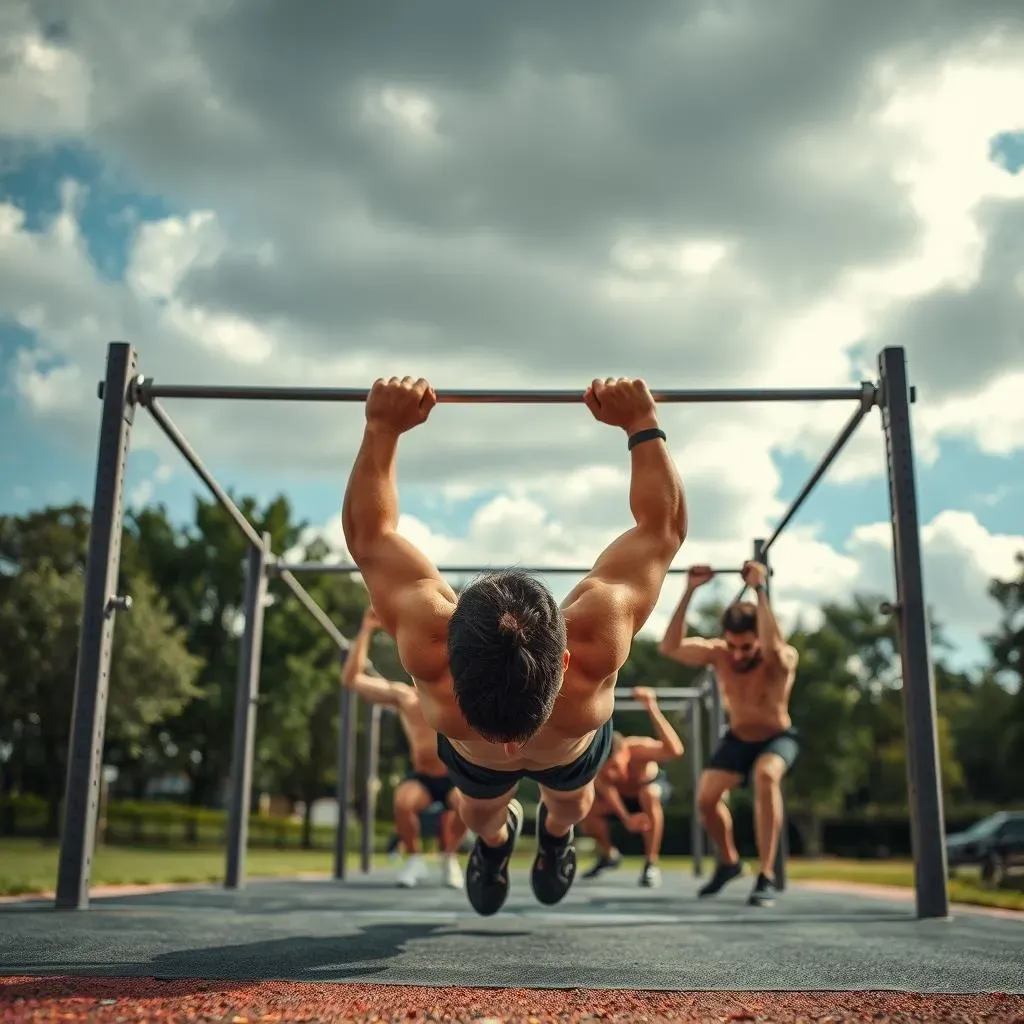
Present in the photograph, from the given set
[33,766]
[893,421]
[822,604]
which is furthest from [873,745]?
[893,421]

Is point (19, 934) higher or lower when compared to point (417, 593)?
lower

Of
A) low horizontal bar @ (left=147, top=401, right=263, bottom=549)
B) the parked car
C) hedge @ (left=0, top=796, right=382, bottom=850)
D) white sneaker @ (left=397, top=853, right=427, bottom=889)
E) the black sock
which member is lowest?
hedge @ (left=0, top=796, right=382, bottom=850)

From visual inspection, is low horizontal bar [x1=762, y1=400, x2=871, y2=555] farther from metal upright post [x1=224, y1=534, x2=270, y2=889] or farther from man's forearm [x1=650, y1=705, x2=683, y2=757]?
metal upright post [x1=224, y1=534, x2=270, y2=889]

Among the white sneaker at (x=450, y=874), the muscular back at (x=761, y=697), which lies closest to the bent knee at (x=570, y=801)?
the muscular back at (x=761, y=697)

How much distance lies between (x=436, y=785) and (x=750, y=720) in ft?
9.59

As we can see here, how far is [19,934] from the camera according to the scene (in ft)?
10.2

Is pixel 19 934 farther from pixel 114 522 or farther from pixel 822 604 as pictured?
pixel 822 604

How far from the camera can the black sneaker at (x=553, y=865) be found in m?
3.82

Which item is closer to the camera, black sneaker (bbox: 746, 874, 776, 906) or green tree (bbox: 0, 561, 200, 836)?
black sneaker (bbox: 746, 874, 776, 906)

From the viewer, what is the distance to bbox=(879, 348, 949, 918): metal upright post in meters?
4.25

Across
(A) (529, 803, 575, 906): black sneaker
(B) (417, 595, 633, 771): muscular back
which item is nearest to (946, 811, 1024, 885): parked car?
(A) (529, 803, 575, 906): black sneaker

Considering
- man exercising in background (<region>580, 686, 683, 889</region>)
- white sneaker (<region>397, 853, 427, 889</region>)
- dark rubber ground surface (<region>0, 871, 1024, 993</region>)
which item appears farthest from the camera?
man exercising in background (<region>580, 686, 683, 889</region>)

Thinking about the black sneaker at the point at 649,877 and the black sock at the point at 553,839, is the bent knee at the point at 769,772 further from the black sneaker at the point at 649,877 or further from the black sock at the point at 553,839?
the black sneaker at the point at 649,877

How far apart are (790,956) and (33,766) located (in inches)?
1226
